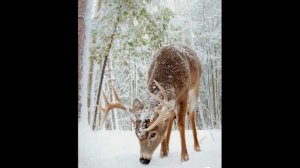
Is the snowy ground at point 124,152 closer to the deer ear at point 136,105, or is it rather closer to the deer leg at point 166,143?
the deer leg at point 166,143

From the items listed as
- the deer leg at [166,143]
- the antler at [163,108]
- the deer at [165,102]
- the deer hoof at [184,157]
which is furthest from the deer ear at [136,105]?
the deer hoof at [184,157]

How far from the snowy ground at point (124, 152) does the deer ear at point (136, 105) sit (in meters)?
0.21

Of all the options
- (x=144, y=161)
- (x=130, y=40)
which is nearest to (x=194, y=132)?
(x=144, y=161)

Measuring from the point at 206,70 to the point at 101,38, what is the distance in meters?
0.99

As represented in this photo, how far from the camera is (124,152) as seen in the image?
3.53m

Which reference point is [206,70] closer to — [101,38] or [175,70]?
[175,70]

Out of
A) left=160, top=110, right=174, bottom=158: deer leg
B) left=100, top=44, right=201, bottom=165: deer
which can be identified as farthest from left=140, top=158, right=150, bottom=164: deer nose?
left=160, top=110, right=174, bottom=158: deer leg

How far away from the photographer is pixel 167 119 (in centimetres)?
368

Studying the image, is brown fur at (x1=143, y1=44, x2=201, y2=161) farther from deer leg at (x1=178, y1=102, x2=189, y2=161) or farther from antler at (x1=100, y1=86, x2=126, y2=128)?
antler at (x1=100, y1=86, x2=126, y2=128)

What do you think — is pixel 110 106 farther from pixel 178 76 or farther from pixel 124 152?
pixel 178 76

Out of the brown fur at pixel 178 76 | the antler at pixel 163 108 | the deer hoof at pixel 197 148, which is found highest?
the brown fur at pixel 178 76

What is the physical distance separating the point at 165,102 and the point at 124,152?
0.57m

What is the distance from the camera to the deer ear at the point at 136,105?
3.59 metres

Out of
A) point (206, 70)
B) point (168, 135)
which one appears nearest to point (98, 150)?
point (168, 135)
